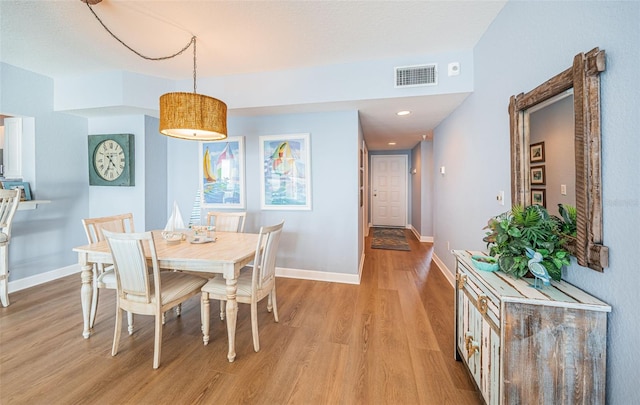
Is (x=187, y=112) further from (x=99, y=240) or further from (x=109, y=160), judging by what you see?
(x=109, y=160)

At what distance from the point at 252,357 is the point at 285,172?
2.16m

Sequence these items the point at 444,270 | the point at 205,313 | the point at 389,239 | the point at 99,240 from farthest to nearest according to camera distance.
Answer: the point at 389,239
the point at 444,270
the point at 99,240
the point at 205,313

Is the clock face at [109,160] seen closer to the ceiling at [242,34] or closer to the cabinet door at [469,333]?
the ceiling at [242,34]

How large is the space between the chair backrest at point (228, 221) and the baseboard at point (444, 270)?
8.23 feet

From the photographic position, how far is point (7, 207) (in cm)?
241

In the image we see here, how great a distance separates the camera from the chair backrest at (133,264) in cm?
158

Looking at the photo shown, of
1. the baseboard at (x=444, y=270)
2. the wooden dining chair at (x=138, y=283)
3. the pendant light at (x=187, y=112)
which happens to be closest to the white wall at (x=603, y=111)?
the baseboard at (x=444, y=270)

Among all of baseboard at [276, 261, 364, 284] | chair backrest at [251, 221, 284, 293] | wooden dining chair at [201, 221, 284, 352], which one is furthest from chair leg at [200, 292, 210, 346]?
baseboard at [276, 261, 364, 284]

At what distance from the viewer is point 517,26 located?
1.70 metres

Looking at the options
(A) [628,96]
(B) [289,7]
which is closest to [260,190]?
(B) [289,7]

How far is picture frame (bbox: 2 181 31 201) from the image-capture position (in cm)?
285

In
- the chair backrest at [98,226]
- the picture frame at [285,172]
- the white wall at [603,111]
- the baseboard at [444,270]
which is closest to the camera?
the white wall at [603,111]

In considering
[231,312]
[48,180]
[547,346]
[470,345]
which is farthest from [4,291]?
[547,346]

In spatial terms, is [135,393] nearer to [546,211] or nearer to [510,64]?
[546,211]
